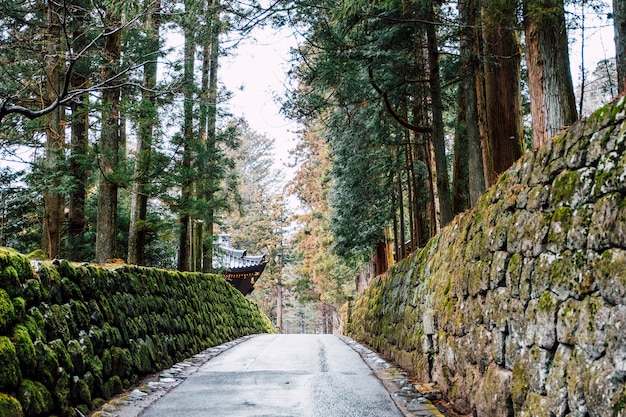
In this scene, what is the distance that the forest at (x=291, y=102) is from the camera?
6.89 m

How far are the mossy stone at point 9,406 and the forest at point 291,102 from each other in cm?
271

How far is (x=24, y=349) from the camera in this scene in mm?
4656

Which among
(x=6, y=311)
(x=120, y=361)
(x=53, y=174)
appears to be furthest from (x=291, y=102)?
(x=6, y=311)

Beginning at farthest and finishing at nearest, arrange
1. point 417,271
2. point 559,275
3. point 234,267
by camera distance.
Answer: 1. point 234,267
2. point 417,271
3. point 559,275

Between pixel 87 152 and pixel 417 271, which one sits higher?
pixel 87 152

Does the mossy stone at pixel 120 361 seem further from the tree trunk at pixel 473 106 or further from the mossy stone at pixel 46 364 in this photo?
the tree trunk at pixel 473 106

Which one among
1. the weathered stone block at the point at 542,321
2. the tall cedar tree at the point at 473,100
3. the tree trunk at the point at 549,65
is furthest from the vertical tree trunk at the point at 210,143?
the weathered stone block at the point at 542,321

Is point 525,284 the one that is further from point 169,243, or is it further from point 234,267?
point 234,267

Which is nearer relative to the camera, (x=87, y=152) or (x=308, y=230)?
(x=87, y=152)

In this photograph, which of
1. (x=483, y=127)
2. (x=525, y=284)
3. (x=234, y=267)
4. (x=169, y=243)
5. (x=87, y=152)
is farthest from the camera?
(x=234, y=267)

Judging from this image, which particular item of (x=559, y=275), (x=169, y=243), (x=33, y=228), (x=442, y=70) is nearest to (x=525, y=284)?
(x=559, y=275)

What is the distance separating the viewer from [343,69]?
1042 centimetres

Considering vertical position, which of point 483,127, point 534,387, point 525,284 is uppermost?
point 483,127

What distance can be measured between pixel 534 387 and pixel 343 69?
7.53 meters
